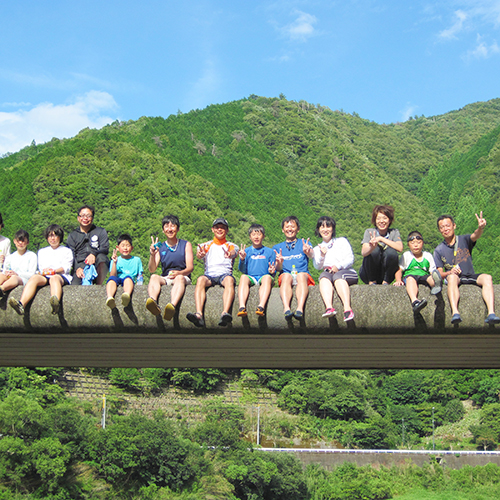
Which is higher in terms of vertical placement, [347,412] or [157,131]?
[157,131]

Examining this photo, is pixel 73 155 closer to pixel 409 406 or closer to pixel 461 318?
pixel 409 406

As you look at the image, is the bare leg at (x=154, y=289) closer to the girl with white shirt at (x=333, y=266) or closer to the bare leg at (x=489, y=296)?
the girl with white shirt at (x=333, y=266)

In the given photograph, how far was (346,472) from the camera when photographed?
4972 cm

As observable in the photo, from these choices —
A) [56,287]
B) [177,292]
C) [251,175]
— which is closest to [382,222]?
[177,292]

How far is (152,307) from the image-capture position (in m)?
5.09

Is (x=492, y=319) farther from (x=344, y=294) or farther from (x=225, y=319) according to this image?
(x=225, y=319)

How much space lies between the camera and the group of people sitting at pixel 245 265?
17.0 feet

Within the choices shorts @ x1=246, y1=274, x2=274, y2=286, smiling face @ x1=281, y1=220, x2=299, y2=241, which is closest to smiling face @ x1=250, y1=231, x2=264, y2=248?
smiling face @ x1=281, y1=220, x2=299, y2=241

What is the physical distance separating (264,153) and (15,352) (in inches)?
6065

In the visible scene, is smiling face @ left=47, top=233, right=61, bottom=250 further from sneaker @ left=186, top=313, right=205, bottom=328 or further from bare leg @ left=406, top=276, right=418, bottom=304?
bare leg @ left=406, top=276, right=418, bottom=304

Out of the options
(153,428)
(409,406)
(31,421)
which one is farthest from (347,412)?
(31,421)

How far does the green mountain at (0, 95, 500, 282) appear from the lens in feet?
310

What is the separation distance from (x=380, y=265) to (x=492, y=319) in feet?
6.01

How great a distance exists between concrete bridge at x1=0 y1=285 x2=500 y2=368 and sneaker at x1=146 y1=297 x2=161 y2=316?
77 mm
